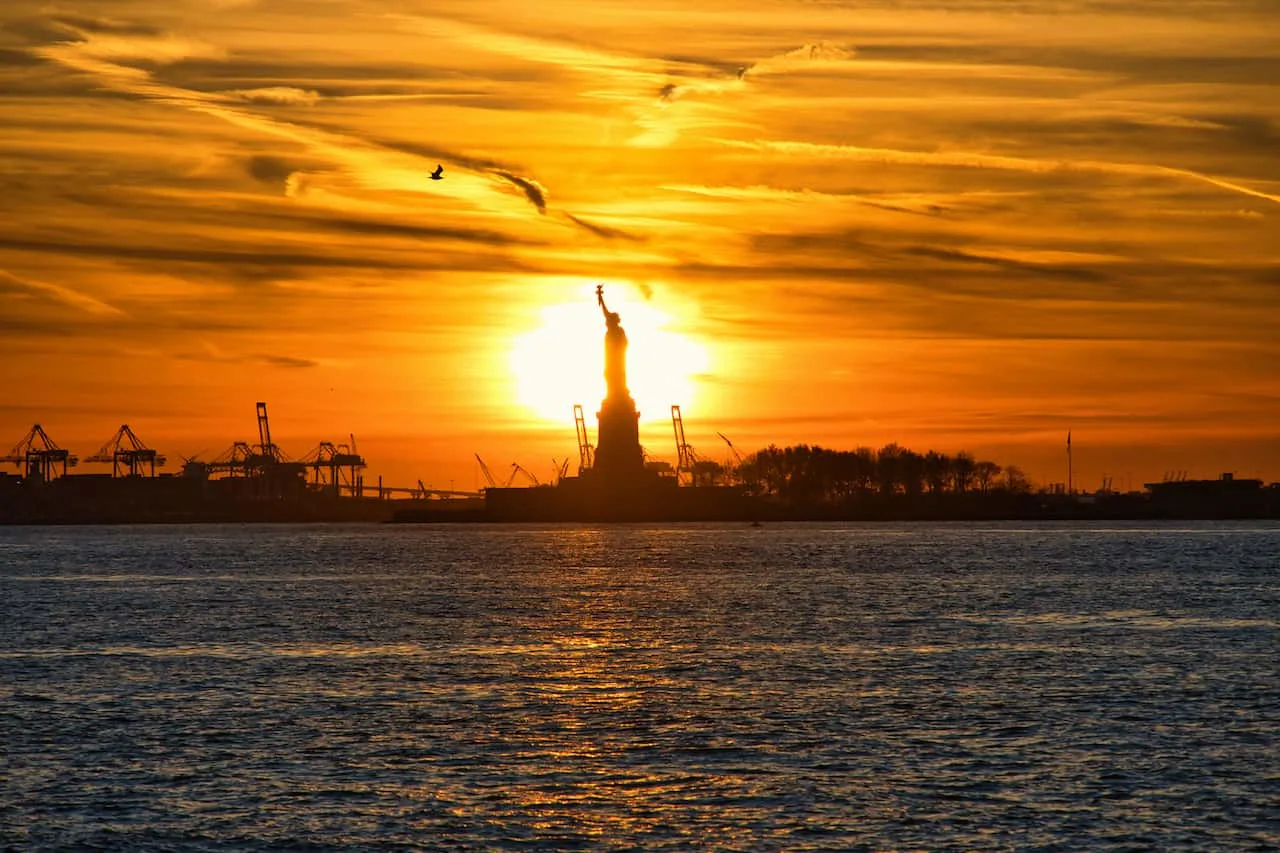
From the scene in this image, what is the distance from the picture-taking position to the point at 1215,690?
49.9m

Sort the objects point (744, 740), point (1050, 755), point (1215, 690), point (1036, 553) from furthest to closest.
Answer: point (1036, 553) → point (1215, 690) → point (744, 740) → point (1050, 755)

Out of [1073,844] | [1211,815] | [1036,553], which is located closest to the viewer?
[1073,844]

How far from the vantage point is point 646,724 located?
44000 mm

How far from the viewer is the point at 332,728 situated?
141ft

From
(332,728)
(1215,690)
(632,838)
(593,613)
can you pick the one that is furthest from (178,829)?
(593,613)

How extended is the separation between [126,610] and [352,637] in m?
25.2

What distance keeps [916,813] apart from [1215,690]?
21.4 metres

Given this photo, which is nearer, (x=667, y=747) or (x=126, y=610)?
(x=667, y=747)

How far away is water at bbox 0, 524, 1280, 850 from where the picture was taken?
31.6 m

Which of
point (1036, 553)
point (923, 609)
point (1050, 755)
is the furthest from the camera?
point (1036, 553)

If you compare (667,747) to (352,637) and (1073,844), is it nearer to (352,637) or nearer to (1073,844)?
(1073,844)

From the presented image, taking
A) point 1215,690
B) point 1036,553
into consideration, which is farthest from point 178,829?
point 1036,553

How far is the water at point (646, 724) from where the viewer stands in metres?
31.6

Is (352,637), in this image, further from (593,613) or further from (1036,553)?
(1036,553)
